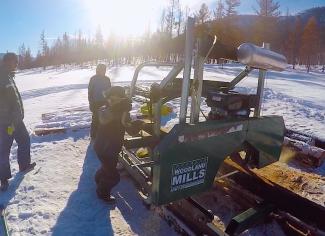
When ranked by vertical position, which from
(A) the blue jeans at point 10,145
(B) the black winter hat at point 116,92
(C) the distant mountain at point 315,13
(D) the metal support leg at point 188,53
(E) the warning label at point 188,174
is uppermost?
(C) the distant mountain at point 315,13

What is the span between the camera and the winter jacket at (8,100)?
4895 mm

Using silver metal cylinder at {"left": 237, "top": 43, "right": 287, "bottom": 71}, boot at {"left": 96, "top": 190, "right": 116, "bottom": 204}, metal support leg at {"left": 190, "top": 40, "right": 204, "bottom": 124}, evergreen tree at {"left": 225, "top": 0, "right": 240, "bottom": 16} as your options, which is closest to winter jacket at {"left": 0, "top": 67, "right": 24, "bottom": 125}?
boot at {"left": 96, "top": 190, "right": 116, "bottom": 204}

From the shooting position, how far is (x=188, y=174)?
355 cm

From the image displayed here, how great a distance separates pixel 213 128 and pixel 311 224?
1.64m

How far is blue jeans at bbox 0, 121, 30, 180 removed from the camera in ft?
16.6

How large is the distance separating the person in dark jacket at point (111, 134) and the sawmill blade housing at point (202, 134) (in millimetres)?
399

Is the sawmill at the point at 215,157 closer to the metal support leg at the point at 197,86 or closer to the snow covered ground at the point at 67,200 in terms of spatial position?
the metal support leg at the point at 197,86

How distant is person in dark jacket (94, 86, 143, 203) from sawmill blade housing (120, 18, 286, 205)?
399 mm

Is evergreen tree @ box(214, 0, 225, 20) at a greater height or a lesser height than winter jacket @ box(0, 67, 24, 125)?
greater

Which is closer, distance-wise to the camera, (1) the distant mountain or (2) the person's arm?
(2) the person's arm

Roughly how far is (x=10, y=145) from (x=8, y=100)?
2.34ft

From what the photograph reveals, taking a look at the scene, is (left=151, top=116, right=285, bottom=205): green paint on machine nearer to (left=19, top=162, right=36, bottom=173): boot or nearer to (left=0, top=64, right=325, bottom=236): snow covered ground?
(left=0, top=64, right=325, bottom=236): snow covered ground

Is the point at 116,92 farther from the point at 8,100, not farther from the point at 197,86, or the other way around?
the point at 8,100

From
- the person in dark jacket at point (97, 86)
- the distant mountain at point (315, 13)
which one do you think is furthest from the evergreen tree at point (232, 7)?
the distant mountain at point (315, 13)
